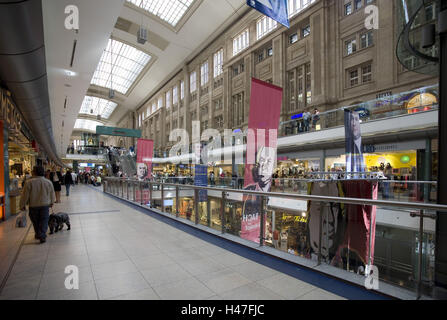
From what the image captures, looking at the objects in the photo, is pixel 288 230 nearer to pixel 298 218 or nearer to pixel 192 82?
pixel 298 218

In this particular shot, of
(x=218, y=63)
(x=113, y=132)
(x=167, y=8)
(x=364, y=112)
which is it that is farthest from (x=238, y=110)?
(x=364, y=112)

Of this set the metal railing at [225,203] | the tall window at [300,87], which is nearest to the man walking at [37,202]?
the metal railing at [225,203]

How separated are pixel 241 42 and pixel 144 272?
29.6 m

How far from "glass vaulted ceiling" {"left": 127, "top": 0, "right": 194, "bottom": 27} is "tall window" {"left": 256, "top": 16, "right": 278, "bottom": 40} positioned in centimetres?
920

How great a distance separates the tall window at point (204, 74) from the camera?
→ 34622mm

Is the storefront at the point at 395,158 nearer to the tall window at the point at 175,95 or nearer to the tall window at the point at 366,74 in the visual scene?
the tall window at the point at 366,74

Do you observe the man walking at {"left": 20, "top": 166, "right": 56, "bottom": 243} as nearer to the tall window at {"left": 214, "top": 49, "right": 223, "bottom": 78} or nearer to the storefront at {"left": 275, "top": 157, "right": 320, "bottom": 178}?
the storefront at {"left": 275, "top": 157, "right": 320, "bottom": 178}

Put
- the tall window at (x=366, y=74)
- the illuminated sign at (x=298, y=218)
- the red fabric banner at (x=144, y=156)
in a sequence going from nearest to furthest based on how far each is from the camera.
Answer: the illuminated sign at (x=298, y=218)
the red fabric banner at (x=144, y=156)
the tall window at (x=366, y=74)

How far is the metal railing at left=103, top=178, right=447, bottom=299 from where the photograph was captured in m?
2.30

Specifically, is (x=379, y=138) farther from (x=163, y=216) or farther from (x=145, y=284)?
(x=145, y=284)

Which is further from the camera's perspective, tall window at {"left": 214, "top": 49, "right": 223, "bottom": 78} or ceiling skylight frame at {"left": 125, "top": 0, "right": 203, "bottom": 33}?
tall window at {"left": 214, "top": 49, "right": 223, "bottom": 78}

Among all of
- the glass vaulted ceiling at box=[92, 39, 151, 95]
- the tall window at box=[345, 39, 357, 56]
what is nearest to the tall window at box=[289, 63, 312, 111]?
the tall window at box=[345, 39, 357, 56]

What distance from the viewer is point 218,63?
32.1 m

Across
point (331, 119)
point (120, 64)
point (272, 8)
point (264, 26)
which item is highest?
point (120, 64)
